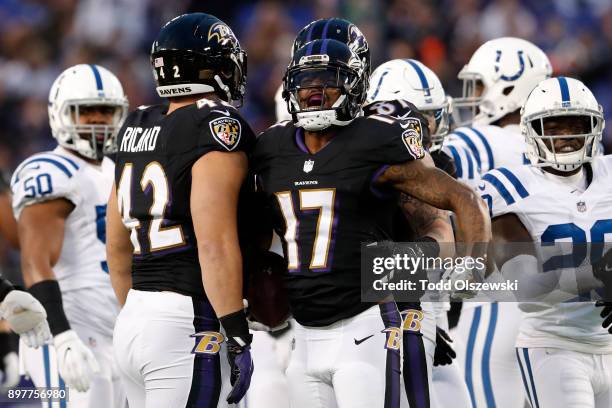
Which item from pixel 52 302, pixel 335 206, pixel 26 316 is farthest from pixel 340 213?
pixel 52 302

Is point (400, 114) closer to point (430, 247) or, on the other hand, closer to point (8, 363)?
point (430, 247)

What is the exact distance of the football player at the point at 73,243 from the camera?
5.39 metres

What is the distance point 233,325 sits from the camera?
3904 millimetres

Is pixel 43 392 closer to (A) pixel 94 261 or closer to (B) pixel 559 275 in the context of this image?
(A) pixel 94 261

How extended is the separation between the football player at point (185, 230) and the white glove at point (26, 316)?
799 millimetres

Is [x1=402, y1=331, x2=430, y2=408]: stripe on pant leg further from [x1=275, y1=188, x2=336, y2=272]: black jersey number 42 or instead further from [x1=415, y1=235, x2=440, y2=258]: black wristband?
[x1=275, y1=188, x2=336, y2=272]: black jersey number 42

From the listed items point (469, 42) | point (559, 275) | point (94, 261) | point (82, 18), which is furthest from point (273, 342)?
point (82, 18)

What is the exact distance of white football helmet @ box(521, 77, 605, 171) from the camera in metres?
4.87

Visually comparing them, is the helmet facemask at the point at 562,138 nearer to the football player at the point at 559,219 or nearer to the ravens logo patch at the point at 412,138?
the football player at the point at 559,219

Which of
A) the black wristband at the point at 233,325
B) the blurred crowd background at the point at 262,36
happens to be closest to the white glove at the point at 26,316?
the black wristband at the point at 233,325

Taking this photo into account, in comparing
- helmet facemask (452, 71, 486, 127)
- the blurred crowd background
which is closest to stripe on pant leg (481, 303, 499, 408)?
helmet facemask (452, 71, 486, 127)

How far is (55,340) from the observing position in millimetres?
5363

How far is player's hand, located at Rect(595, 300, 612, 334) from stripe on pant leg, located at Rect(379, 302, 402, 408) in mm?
1072

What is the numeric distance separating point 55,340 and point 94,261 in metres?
0.52
